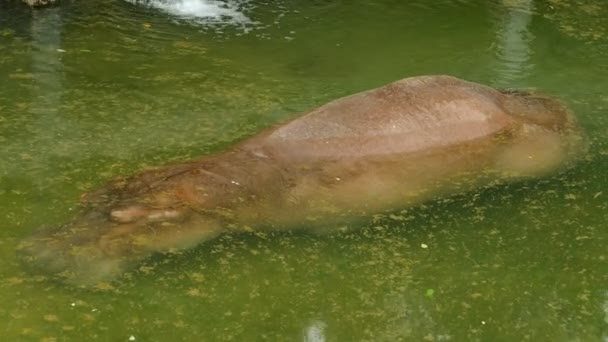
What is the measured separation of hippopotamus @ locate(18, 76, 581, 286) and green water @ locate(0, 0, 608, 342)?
0.33 ft

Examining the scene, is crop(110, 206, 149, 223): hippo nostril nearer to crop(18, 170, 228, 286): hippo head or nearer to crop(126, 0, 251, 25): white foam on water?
crop(18, 170, 228, 286): hippo head

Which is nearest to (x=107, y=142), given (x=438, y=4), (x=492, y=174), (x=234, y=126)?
(x=234, y=126)

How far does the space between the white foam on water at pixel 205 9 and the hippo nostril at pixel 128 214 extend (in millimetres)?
3714

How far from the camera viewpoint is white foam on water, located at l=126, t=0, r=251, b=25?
7.74m

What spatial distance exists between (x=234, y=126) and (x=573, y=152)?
2.00m

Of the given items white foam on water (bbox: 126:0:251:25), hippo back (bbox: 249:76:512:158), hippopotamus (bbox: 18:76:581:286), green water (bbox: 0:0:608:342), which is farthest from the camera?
white foam on water (bbox: 126:0:251:25)

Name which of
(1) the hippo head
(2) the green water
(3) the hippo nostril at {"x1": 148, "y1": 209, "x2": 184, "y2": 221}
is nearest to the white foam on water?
(2) the green water

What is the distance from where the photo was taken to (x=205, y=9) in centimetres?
809

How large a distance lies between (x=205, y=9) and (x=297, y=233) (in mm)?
4196

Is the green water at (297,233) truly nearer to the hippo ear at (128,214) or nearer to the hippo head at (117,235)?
the hippo head at (117,235)

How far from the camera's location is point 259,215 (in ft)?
14.4

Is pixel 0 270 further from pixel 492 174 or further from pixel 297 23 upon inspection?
pixel 297 23

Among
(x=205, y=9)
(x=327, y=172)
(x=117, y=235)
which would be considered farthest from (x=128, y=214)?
(x=205, y=9)

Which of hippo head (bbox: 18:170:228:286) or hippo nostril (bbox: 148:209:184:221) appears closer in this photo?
hippo head (bbox: 18:170:228:286)
